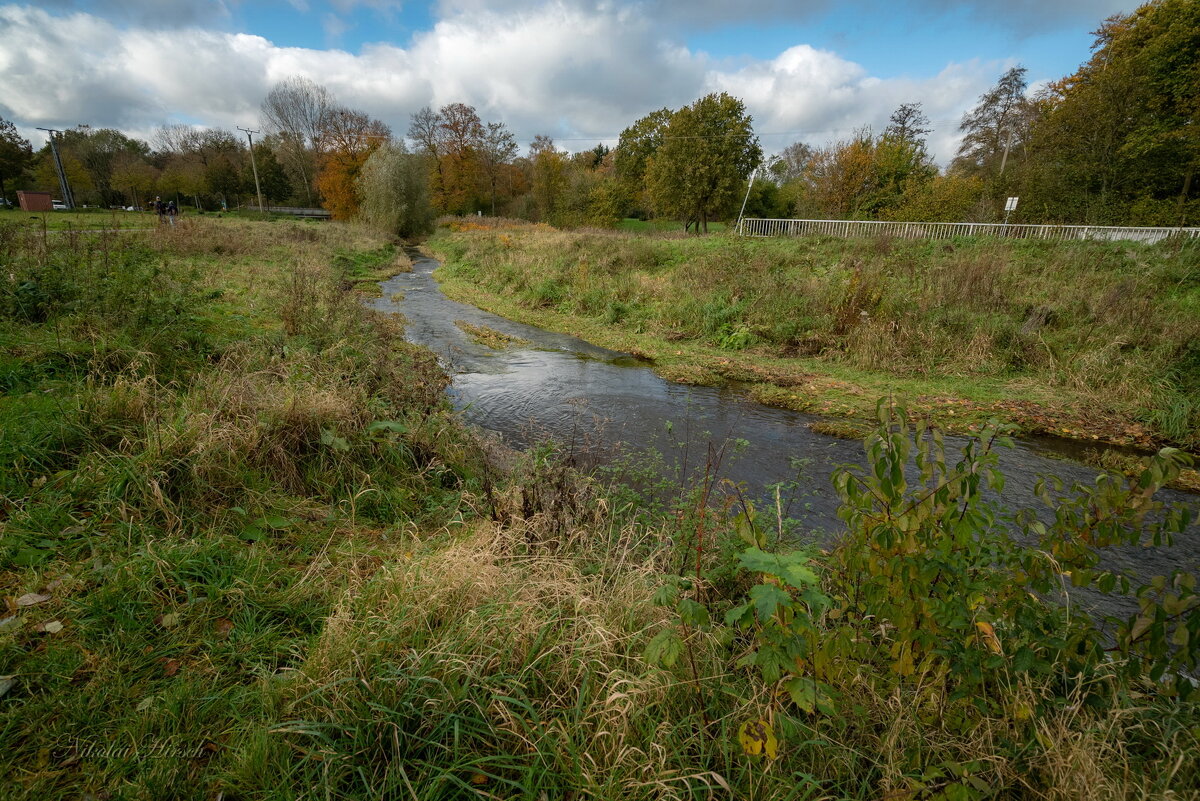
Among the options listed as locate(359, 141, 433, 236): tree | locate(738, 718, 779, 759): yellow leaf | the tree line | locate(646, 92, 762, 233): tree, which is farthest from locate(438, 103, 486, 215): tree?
locate(738, 718, 779, 759): yellow leaf

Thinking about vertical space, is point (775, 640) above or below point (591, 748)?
above

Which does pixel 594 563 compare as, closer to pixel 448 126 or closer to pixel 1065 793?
pixel 1065 793

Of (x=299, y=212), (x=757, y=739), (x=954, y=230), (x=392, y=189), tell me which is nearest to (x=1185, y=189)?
(x=954, y=230)

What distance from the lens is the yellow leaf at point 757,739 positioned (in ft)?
5.38

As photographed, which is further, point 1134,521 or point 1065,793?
point 1134,521

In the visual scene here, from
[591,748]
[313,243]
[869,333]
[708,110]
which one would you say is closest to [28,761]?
[591,748]

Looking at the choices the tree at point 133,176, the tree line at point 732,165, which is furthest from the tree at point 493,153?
the tree at point 133,176

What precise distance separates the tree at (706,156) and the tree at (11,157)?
51.4 meters

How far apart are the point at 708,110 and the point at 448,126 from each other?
28.9 meters

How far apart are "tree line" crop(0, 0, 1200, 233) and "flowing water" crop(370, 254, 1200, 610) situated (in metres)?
19.3

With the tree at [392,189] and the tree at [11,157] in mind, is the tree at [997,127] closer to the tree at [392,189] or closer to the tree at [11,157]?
the tree at [392,189]

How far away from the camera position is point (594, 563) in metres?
3.19

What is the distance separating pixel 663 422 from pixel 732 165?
3518cm

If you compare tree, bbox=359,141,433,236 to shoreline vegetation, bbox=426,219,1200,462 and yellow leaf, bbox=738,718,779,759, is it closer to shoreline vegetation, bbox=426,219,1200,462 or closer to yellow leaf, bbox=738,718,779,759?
shoreline vegetation, bbox=426,219,1200,462
